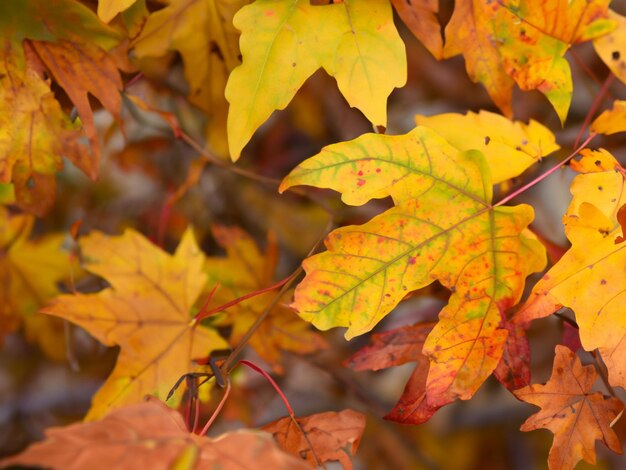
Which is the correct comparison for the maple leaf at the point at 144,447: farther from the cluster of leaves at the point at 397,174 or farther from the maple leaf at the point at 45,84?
the maple leaf at the point at 45,84

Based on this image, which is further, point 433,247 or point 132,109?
point 132,109

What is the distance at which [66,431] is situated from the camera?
0.47m

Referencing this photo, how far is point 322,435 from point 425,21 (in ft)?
1.59

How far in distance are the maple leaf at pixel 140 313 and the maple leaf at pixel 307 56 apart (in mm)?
309

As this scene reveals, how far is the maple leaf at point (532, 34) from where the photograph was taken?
0.78 m

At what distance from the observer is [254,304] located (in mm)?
988

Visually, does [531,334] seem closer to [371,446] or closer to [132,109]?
[371,446]

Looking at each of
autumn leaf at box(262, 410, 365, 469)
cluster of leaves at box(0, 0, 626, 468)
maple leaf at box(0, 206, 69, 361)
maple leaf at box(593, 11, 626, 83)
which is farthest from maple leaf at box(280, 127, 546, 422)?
maple leaf at box(0, 206, 69, 361)

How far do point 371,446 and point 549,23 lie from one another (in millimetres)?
1370

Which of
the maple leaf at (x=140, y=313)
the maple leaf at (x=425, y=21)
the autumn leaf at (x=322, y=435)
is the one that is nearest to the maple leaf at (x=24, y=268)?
the maple leaf at (x=140, y=313)

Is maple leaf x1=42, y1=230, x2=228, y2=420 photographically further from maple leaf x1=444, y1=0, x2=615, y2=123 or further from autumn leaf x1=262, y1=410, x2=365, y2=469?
maple leaf x1=444, y1=0, x2=615, y2=123

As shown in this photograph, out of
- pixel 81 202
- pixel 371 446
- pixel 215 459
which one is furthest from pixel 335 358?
pixel 215 459

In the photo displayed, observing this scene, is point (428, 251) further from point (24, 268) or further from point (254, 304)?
point (24, 268)

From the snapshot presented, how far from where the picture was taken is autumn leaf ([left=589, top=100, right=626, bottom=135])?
756 mm
